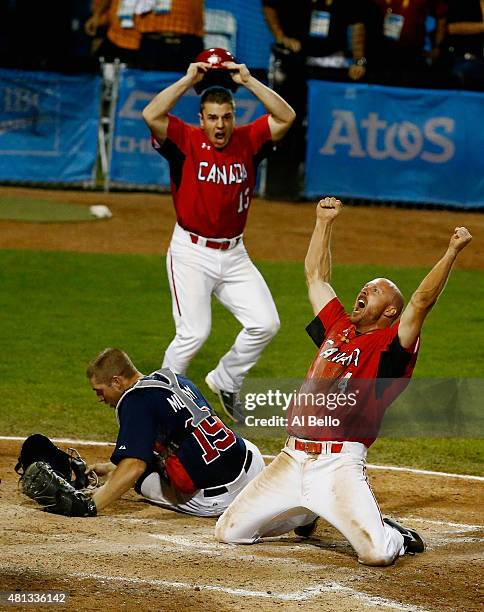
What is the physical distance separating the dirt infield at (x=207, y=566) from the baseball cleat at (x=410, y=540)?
1.9 inches

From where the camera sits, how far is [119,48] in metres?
20.0

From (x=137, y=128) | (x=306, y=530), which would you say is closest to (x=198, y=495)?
(x=306, y=530)

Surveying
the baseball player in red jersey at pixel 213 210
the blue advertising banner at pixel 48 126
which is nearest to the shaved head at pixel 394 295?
the baseball player in red jersey at pixel 213 210

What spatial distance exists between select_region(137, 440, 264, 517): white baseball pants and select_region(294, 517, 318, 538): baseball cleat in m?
0.46

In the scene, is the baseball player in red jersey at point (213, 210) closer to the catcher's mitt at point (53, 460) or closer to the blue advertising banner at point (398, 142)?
the catcher's mitt at point (53, 460)

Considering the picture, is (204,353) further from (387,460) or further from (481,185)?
(481,185)

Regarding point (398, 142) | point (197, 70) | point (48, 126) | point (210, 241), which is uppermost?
point (197, 70)

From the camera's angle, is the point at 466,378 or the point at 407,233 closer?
the point at 466,378

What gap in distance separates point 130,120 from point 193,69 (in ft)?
32.7

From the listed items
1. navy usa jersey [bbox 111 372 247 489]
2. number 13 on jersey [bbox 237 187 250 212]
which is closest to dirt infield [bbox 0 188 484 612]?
navy usa jersey [bbox 111 372 247 489]

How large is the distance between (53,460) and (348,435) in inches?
69.7

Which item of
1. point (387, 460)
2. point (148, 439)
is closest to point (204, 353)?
point (387, 460)

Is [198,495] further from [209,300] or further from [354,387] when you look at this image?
[209,300]

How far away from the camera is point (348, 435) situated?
20.9 feet
